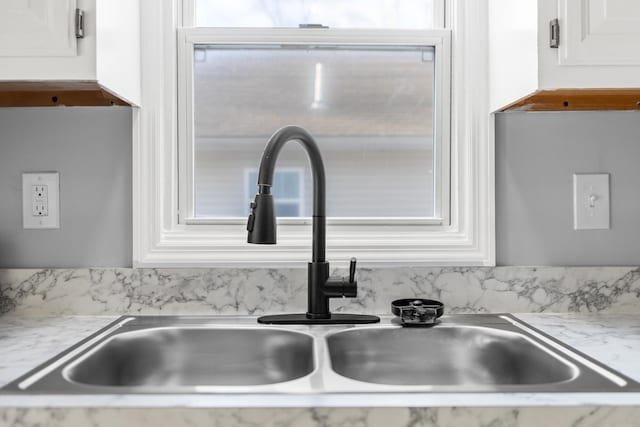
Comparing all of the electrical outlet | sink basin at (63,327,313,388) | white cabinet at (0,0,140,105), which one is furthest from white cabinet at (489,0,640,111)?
the electrical outlet

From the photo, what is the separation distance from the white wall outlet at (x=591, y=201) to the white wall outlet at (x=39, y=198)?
1.32 m

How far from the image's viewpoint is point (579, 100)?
1.27 meters

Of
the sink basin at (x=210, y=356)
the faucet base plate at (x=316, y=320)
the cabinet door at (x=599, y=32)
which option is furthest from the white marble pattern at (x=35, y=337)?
the cabinet door at (x=599, y=32)

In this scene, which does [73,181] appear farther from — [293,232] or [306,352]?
[306,352]

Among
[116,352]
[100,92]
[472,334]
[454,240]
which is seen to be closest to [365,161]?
[454,240]

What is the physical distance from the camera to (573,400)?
2.55 feet

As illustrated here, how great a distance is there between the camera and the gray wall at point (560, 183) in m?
1.41

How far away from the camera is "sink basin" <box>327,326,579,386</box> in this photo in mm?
1193

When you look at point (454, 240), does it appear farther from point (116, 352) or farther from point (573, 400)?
point (116, 352)

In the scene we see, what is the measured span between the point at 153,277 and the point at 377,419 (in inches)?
31.6

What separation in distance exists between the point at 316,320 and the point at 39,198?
30.1 inches

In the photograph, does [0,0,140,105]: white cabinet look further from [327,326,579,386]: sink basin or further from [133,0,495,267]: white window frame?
[327,326,579,386]: sink basin

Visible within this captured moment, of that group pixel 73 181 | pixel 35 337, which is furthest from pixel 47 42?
pixel 35 337

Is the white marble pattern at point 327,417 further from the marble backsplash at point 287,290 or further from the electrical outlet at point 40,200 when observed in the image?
the electrical outlet at point 40,200
